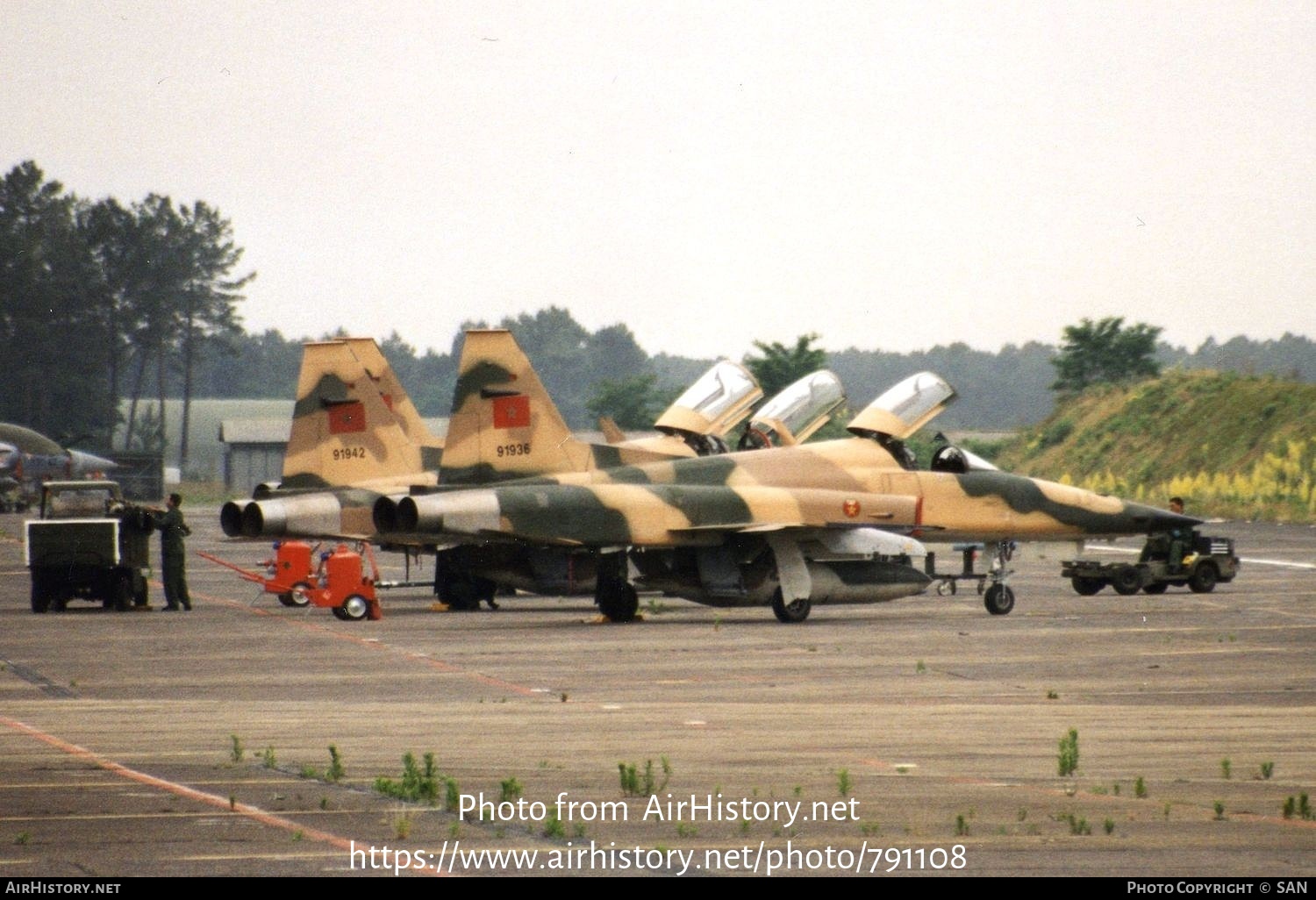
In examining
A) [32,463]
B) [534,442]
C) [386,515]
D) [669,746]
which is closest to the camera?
[669,746]

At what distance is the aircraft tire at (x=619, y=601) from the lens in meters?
26.6

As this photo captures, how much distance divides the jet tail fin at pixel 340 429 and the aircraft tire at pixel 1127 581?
11.1 meters

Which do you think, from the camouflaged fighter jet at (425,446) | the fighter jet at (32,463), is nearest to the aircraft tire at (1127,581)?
the camouflaged fighter jet at (425,446)

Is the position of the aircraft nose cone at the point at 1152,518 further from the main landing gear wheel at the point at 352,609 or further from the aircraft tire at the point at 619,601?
the main landing gear wheel at the point at 352,609

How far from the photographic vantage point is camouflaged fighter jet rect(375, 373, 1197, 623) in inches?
998

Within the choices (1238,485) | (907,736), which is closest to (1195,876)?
(907,736)

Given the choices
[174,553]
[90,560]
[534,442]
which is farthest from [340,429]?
[534,442]

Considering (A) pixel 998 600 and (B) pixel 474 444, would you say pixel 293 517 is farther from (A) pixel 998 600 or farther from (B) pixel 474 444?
(A) pixel 998 600

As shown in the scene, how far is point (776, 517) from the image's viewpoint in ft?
85.9

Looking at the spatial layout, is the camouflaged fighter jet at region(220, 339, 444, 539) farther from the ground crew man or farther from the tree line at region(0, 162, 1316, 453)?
the tree line at region(0, 162, 1316, 453)

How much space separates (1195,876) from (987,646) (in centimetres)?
1296

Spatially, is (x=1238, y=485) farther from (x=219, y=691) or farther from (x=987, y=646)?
(x=219, y=691)

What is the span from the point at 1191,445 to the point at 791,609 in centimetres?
4555

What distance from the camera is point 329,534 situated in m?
28.5
